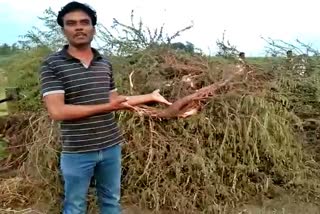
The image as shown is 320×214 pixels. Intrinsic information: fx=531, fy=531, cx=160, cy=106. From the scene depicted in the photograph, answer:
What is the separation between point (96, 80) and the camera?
333 cm

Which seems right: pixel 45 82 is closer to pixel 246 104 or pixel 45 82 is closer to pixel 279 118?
pixel 246 104

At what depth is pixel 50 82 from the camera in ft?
10.4

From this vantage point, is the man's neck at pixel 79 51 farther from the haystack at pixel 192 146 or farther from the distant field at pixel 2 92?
the distant field at pixel 2 92

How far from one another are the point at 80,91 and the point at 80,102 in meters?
0.07

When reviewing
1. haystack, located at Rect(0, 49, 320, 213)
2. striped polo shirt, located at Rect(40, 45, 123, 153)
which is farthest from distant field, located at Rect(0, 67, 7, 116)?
striped polo shirt, located at Rect(40, 45, 123, 153)

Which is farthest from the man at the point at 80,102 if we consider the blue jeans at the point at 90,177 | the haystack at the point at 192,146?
the haystack at the point at 192,146

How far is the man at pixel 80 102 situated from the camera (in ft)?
10.4

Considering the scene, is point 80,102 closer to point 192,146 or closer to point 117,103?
point 117,103

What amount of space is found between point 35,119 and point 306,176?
266cm

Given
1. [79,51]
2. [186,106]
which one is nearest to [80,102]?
[79,51]

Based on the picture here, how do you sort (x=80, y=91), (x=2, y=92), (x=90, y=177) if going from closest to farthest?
(x=80, y=91) < (x=90, y=177) < (x=2, y=92)

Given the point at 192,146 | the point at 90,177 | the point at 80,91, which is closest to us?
the point at 80,91

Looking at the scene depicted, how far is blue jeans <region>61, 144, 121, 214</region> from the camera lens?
11.0ft

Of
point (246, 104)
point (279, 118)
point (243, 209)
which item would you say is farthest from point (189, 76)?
point (243, 209)
